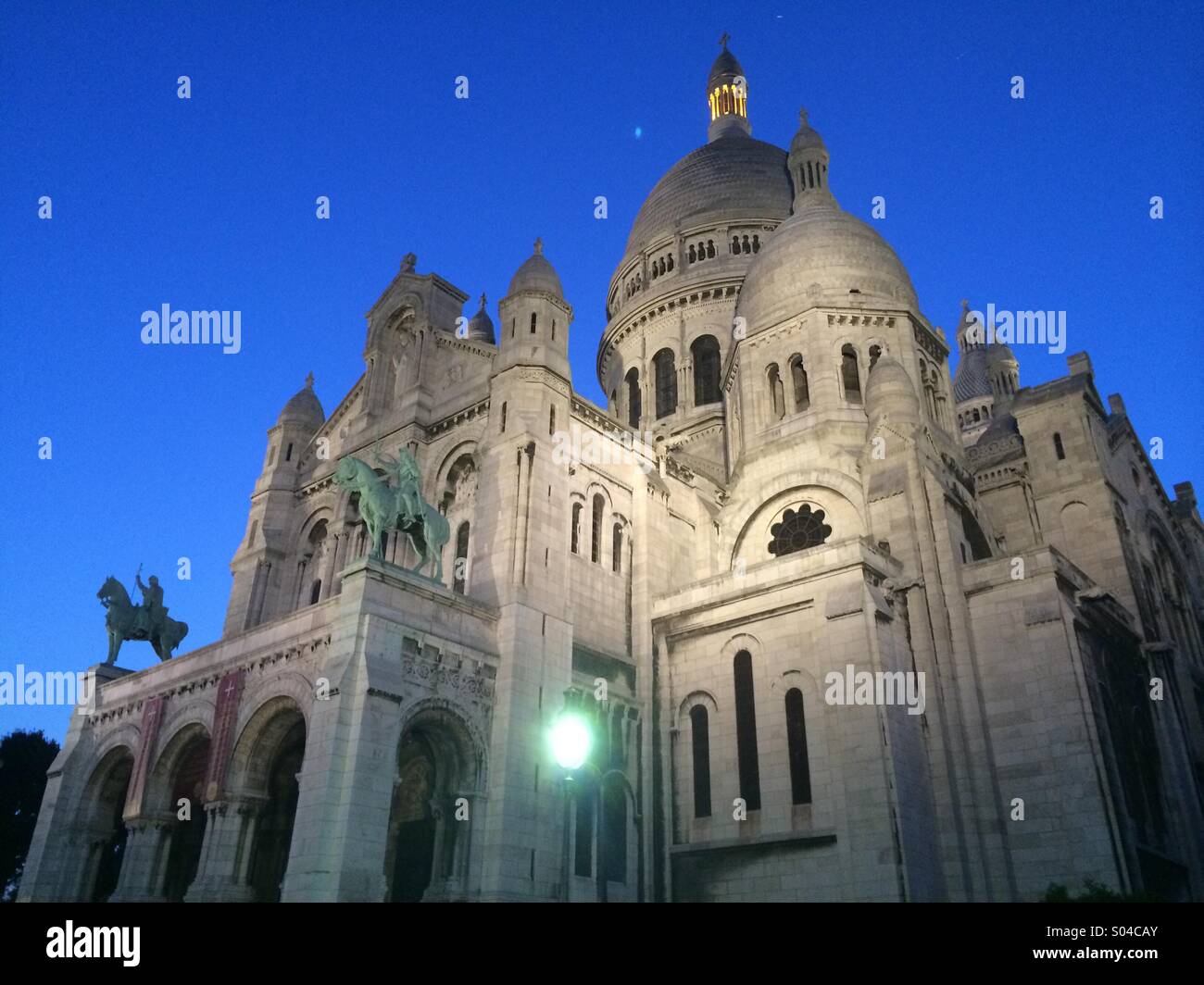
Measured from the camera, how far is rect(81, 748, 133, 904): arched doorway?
30469 mm

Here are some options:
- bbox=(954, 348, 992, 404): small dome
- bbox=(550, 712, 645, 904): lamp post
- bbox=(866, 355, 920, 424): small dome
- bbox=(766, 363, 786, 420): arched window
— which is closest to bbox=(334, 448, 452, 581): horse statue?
bbox=(550, 712, 645, 904): lamp post

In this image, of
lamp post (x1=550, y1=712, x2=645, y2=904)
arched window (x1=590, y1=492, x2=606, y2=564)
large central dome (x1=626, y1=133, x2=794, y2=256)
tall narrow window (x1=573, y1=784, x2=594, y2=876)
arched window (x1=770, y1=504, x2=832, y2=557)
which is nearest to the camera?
lamp post (x1=550, y1=712, x2=645, y2=904)

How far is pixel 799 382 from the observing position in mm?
39781

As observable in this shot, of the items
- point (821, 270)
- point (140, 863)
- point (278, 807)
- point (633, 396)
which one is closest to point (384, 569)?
point (278, 807)

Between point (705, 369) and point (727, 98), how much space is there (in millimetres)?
27968

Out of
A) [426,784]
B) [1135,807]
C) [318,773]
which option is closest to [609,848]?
[426,784]

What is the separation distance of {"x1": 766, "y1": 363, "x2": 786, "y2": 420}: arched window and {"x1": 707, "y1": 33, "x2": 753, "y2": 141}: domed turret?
103 feet

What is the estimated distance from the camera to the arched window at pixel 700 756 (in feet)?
97.0

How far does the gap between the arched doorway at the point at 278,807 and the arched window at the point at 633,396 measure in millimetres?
29594

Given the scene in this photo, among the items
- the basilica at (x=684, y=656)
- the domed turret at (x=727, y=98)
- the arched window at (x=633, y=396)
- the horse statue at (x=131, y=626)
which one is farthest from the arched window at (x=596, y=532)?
the domed turret at (x=727, y=98)

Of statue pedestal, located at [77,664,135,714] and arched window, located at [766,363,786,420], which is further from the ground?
arched window, located at [766,363,786,420]

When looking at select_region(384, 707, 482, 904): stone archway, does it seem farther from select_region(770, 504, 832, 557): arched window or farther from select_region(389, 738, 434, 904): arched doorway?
select_region(770, 504, 832, 557): arched window

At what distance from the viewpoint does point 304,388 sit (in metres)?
43.4

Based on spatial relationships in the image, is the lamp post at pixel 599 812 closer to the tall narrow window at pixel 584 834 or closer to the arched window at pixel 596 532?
the tall narrow window at pixel 584 834
